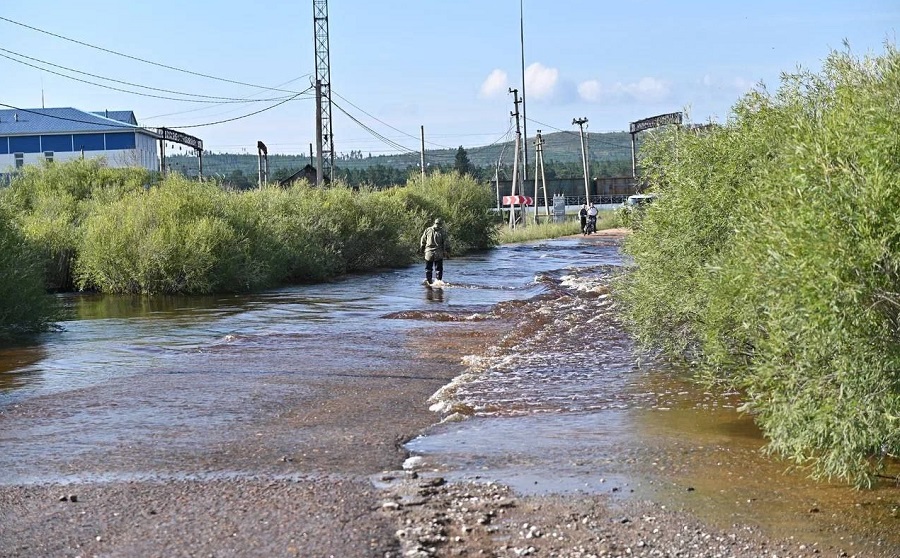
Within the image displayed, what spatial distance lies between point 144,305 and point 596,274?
14.3 meters

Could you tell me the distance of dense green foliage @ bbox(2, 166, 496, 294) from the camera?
2800cm

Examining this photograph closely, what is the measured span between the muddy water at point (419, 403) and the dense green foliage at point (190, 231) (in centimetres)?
473

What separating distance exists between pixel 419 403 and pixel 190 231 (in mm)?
16971

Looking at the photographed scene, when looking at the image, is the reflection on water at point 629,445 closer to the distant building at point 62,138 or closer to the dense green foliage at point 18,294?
the dense green foliage at point 18,294

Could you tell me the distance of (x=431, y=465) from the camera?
31.1 ft

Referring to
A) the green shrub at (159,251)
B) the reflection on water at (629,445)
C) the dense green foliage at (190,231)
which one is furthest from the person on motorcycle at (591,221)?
the reflection on water at (629,445)

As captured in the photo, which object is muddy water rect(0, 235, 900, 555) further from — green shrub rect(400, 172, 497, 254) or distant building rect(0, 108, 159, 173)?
distant building rect(0, 108, 159, 173)

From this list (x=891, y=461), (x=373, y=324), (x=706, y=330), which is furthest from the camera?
(x=373, y=324)

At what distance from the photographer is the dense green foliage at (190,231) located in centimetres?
2800

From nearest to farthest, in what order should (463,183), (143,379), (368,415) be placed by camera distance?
1. (368,415)
2. (143,379)
3. (463,183)

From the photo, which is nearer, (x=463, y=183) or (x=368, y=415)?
(x=368, y=415)

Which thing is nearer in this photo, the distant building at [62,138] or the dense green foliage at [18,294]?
the dense green foliage at [18,294]

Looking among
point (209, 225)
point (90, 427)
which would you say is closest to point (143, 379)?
point (90, 427)

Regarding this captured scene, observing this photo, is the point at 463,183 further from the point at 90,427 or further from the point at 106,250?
the point at 90,427
